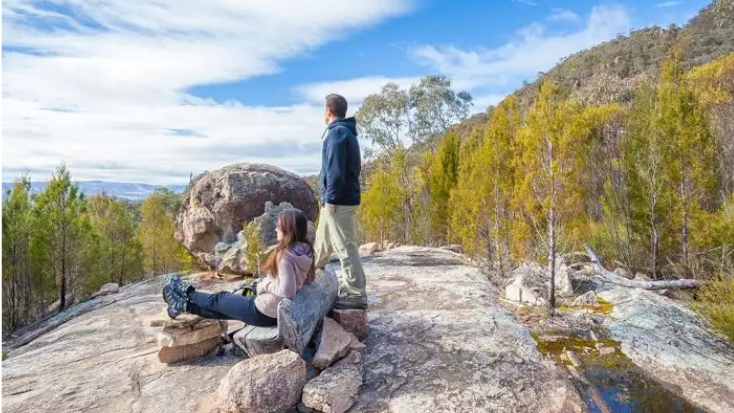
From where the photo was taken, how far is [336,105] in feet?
14.8

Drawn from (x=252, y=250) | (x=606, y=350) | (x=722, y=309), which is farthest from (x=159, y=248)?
(x=722, y=309)

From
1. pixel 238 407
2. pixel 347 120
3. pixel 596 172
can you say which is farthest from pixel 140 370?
pixel 596 172

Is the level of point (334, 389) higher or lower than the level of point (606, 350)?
higher

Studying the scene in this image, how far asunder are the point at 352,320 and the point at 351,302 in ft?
0.69

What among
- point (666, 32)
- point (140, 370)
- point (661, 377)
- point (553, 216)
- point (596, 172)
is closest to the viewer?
point (140, 370)

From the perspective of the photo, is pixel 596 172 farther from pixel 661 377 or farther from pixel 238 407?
pixel 238 407

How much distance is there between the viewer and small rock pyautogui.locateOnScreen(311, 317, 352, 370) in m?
3.93

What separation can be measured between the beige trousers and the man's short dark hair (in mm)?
929

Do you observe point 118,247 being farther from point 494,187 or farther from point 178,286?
point 178,286

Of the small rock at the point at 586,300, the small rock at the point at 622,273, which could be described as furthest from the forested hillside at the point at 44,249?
the small rock at the point at 622,273

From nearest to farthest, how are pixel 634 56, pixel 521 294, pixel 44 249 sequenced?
pixel 521 294
pixel 44 249
pixel 634 56

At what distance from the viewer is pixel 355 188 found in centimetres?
452

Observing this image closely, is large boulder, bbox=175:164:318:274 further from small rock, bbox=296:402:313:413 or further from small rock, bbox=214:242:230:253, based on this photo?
small rock, bbox=296:402:313:413

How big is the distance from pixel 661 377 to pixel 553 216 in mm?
2600
